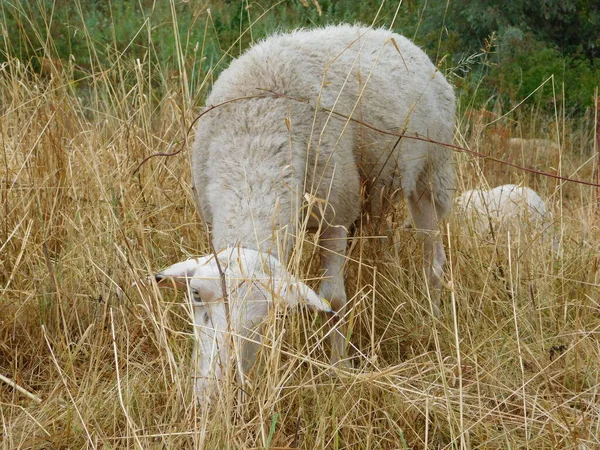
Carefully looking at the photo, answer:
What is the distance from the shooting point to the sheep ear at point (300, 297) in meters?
2.79

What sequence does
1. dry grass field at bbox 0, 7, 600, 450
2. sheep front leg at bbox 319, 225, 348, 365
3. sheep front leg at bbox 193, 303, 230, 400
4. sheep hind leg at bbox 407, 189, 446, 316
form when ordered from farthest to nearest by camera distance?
sheep hind leg at bbox 407, 189, 446, 316, sheep front leg at bbox 319, 225, 348, 365, dry grass field at bbox 0, 7, 600, 450, sheep front leg at bbox 193, 303, 230, 400

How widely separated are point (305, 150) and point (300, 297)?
2.82 feet

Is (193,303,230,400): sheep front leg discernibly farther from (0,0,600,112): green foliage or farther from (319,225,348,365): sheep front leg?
(0,0,600,112): green foliage

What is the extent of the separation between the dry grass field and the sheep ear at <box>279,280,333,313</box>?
70 millimetres

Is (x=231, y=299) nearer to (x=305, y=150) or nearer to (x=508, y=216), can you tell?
(x=305, y=150)

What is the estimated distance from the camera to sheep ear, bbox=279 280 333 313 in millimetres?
2795

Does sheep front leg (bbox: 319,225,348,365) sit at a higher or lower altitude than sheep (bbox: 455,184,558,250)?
higher

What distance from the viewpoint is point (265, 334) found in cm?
270

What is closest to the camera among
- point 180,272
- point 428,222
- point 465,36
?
point 180,272

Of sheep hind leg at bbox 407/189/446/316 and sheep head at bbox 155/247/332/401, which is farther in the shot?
sheep hind leg at bbox 407/189/446/316

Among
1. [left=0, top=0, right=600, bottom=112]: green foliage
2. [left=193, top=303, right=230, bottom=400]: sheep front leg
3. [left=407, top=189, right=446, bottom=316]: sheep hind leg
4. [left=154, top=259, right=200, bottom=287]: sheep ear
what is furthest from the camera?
[left=0, top=0, right=600, bottom=112]: green foliage

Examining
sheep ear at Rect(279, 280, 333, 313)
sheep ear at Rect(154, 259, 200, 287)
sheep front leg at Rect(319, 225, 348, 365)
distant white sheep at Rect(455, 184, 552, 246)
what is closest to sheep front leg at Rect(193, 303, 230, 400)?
sheep ear at Rect(154, 259, 200, 287)

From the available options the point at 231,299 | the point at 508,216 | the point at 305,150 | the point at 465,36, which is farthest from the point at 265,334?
the point at 465,36

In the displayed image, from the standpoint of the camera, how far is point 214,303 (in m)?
2.86
